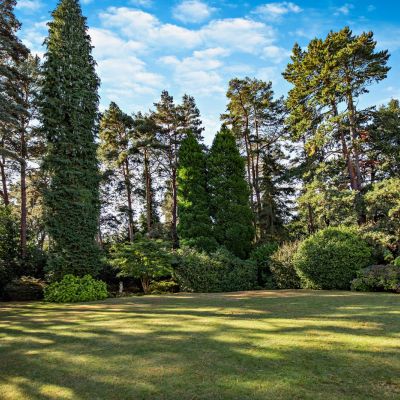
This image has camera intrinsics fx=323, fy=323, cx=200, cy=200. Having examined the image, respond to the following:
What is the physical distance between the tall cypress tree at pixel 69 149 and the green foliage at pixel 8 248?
90.4 inches

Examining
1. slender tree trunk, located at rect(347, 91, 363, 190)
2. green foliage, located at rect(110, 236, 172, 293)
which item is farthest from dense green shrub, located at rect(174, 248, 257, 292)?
slender tree trunk, located at rect(347, 91, 363, 190)

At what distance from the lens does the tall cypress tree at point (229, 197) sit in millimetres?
20031

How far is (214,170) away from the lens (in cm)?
2170

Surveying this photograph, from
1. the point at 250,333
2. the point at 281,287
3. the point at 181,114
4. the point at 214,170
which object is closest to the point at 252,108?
the point at 181,114

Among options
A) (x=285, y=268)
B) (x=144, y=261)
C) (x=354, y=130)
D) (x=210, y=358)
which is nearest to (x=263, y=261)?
(x=285, y=268)

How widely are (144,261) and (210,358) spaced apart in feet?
37.5

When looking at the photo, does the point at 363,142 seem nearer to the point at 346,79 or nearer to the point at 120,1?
the point at 346,79

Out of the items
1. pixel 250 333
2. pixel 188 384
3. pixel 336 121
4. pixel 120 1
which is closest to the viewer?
pixel 188 384

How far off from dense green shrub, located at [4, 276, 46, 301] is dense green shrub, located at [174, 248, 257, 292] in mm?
6065

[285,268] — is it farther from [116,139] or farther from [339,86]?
[116,139]

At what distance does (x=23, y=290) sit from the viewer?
13617mm

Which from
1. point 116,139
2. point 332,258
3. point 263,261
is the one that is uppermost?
point 116,139

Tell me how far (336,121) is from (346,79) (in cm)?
252

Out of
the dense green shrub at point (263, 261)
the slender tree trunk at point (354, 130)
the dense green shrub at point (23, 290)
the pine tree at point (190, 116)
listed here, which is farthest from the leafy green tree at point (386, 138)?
the dense green shrub at point (23, 290)
